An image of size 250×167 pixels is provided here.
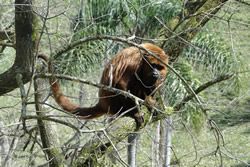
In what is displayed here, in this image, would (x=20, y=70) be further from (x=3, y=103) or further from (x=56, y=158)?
(x=3, y=103)

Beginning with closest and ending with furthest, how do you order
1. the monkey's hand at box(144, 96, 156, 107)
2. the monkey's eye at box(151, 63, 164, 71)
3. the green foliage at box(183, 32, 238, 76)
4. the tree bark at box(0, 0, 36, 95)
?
the tree bark at box(0, 0, 36, 95) < the monkey's hand at box(144, 96, 156, 107) < the monkey's eye at box(151, 63, 164, 71) < the green foliage at box(183, 32, 238, 76)

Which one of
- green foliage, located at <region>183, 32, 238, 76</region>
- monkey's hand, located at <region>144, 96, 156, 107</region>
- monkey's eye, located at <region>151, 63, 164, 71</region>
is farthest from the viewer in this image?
green foliage, located at <region>183, 32, 238, 76</region>

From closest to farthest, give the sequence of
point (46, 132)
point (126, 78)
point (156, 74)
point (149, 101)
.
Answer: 1. point (149, 101)
2. point (46, 132)
3. point (156, 74)
4. point (126, 78)

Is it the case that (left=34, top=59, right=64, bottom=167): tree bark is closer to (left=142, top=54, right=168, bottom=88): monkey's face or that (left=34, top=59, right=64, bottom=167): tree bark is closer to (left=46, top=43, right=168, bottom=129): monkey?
(left=46, top=43, right=168, bottom=129): monkey

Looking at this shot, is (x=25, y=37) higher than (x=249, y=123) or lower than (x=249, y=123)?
higher

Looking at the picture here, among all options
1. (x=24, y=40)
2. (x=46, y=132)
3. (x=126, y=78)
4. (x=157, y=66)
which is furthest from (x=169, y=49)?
(x=24, y=40)

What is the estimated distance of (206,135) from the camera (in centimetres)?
2191

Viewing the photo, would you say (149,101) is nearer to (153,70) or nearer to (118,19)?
(153,70)

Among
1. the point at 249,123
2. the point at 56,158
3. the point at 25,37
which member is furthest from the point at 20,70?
the point at 249,123

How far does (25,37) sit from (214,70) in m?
7.15

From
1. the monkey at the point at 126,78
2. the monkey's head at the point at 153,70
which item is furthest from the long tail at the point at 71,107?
the monkey's head at the point at 153,70

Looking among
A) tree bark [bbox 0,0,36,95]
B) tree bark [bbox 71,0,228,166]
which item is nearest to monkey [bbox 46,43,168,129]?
tree bark [bbox 71,0,228,166]

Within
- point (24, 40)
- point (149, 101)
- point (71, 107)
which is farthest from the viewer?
point (71, 107)

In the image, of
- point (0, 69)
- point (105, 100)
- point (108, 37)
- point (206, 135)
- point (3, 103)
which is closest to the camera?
point (108, 37)
